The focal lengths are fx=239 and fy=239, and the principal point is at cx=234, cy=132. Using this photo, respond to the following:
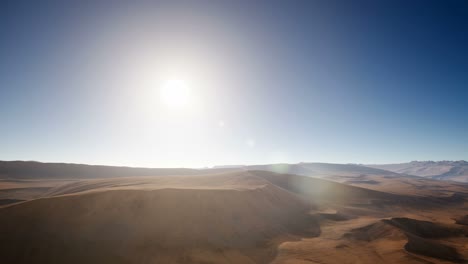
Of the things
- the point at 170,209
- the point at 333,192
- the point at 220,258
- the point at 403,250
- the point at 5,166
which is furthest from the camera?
the point at 5,166

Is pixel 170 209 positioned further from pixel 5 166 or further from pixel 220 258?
pixel 5 166

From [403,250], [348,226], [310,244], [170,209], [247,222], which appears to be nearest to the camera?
[403,250]

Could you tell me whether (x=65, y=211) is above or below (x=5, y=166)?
below

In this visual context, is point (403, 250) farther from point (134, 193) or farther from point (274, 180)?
point (274, 180)

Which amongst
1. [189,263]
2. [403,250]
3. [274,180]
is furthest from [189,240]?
[274,180]

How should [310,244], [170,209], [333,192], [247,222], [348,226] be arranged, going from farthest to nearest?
1. [333,192]
2. [348,226]
3. [247,222]
4. [170,209]
5. [310,244]

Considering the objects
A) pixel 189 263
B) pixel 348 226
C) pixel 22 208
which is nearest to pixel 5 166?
pixel 22 208

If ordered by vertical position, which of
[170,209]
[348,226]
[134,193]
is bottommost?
[348,226]

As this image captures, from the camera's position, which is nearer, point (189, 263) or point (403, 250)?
point (189, 263)

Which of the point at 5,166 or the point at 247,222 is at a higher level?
the point at 5,166
